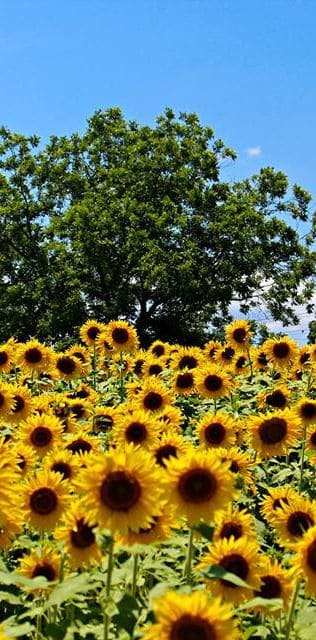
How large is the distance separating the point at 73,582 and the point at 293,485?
3832mm

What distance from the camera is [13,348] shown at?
9250 mm

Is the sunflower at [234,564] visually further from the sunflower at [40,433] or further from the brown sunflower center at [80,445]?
the sunflower at [40,433]

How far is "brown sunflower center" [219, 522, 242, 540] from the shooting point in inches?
148

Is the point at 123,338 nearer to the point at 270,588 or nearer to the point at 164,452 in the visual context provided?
the point at 164,452

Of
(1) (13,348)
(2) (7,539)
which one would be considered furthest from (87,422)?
(2) (7,539)

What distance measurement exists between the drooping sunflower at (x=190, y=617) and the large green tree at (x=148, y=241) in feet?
98.3

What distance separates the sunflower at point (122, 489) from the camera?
Answer: 300 centimetres

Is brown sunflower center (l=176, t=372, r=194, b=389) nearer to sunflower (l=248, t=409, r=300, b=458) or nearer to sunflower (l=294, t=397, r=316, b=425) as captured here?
sunflower (l=294, t=397, r=316, b=425)

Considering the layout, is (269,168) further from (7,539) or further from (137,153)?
(7,539)

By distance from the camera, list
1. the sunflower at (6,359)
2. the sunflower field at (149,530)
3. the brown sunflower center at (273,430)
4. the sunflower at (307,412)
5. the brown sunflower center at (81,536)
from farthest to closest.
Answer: the sunflower at (6,359)
the sunflower at (307,412)
the brown sunflower center at (273,430)
the brown sunflower center at (81,536)
the sunflower field at (149,530)

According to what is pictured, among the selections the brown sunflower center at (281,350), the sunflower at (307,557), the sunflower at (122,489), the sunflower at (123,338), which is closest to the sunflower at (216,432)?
the sunflower at (307,557)

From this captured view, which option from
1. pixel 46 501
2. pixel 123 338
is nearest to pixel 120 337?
pixel 123 338

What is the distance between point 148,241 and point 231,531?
30.1 metres

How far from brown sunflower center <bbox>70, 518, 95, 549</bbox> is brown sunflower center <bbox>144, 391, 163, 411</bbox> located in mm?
3238
